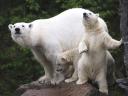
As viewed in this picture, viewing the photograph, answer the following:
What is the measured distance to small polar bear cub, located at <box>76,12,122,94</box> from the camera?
10922 millimetres

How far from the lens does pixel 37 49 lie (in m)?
11.8

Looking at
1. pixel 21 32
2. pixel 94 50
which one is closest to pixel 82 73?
pixel 94 50

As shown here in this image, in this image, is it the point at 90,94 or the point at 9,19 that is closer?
the point at 90,94

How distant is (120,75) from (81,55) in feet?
13.7

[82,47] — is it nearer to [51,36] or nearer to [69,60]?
[69,60]

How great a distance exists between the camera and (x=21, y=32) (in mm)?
11641

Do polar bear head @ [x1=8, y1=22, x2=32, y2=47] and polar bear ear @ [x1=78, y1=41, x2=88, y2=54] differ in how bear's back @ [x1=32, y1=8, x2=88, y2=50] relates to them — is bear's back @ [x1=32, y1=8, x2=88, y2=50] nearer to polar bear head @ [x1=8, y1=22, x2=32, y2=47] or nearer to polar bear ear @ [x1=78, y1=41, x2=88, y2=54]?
polar bear head @ [x1=8, y1=22, x2=32, y2=47]

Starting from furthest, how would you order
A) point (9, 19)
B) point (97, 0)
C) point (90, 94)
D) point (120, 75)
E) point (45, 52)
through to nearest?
1. point (9, 19)
2. point (97, 0)
3. point (120, 75)
4. point (45, 52)
5. point (90, 94)

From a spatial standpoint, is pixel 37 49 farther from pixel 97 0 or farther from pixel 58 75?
pixel 97 0

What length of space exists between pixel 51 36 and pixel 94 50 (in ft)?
3.52

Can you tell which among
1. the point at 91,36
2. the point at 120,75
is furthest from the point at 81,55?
the point at 120,75

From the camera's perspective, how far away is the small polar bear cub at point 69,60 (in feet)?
38.1

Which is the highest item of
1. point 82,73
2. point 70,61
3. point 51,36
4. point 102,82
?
point 51,36

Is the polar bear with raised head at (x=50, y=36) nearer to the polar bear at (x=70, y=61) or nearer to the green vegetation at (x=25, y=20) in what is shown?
the polar bear at (x=70, y=61)
